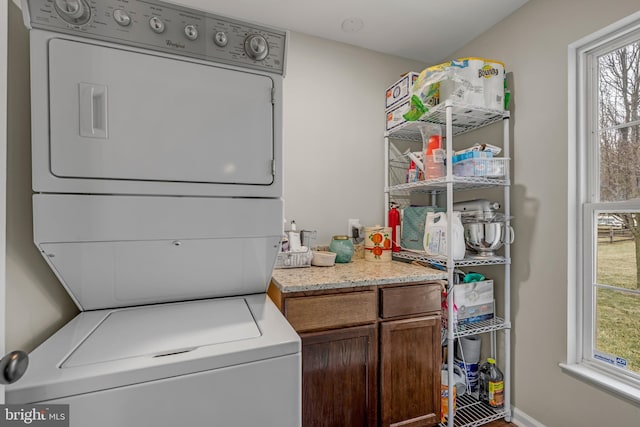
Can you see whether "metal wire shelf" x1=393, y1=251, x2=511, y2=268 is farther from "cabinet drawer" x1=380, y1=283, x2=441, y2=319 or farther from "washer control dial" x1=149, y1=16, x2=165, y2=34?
"washer control dial" x1=149, y1=16, x2=165, y2=34

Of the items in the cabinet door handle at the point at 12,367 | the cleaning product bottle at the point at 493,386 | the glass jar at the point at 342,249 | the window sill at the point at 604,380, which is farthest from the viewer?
the glass jar at the point at 342,249

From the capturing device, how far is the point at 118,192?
91 cm

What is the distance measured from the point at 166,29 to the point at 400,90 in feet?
5.33

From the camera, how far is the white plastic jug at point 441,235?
175 centimetres

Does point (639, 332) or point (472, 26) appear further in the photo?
point (472, 26)

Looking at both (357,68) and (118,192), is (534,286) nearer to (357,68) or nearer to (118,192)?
(357,68)

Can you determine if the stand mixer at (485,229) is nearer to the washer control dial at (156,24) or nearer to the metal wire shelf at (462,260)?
the metal wire shelf at (462,260)

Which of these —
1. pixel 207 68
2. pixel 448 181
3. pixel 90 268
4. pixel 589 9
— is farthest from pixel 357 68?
pixel 90 268

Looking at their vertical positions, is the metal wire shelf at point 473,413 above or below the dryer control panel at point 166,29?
below

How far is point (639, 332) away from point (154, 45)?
8.04 ft

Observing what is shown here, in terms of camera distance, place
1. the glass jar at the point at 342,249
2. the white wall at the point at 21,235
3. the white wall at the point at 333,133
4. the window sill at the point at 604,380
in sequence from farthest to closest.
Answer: the white wall at the point at 333,133
the glass jar at the point at 342,249
the window sill at the point at 604,380
the white wall at the point at 21,235

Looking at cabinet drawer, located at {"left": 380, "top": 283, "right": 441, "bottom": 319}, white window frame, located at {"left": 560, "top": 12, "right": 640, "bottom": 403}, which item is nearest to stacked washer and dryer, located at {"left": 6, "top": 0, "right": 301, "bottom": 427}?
cabinet drawer, located at {"left": 380, "top": 283, "right": 441, "bottom": 319}

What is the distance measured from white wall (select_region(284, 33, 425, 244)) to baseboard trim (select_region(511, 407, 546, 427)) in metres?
1.50

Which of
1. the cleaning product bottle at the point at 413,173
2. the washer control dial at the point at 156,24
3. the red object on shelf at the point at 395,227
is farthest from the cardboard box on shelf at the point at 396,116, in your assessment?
the washer control dial at the point at 156,24
